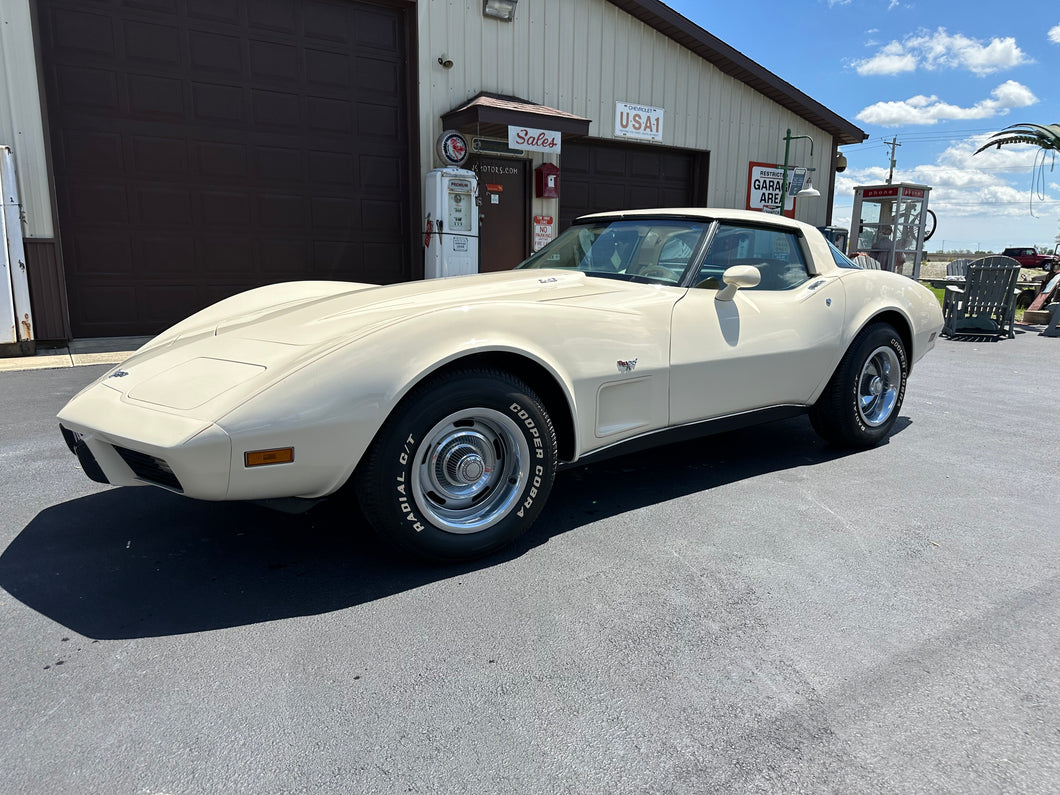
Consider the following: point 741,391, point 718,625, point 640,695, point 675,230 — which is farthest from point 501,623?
point 675,230

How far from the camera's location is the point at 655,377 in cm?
310

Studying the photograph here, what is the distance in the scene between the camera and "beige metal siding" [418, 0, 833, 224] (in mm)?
9484

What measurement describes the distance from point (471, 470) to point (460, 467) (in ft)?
0.17

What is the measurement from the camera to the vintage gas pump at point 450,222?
9227 mm

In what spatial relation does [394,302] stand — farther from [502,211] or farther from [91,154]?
[502,211]

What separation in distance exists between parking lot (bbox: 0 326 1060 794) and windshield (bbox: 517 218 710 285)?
1.06m

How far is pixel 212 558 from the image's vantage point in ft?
→ 8.85

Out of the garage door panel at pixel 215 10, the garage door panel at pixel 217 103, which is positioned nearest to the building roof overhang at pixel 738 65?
the garage door panel at pixel 215 10

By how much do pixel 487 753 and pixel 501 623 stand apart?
0.60 meters

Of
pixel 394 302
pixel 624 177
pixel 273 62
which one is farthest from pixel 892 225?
pixel 394 302

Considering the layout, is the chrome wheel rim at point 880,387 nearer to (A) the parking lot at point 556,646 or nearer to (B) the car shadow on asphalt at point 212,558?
(A) the parking lot at point 556,646

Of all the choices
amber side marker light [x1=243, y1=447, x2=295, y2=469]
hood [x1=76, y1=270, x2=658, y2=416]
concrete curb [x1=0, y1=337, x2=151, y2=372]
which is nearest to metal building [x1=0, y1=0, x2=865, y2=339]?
concrete curb [x1=0, y1=337, x2=151, y2=372]

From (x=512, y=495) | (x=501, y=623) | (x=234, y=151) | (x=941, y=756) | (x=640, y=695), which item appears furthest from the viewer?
(x=234, y=151)

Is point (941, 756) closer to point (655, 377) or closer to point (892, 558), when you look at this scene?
point (892, 558)
